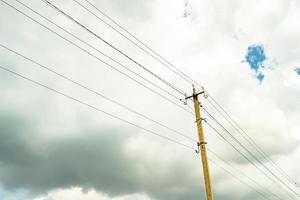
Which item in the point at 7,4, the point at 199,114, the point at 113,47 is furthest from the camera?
the point at 199,114

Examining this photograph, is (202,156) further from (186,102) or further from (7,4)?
(7,4)

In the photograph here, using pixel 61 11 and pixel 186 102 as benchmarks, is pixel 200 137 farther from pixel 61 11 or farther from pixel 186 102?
pixel 61 11

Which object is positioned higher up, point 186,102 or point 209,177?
point 186,102

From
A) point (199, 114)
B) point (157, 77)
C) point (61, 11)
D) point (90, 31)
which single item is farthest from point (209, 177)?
point (61, 11)

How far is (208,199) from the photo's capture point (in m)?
23.3

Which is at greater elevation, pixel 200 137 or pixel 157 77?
pixel 157 77

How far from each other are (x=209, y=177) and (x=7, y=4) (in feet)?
49.3

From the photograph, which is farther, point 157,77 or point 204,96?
point 204,96

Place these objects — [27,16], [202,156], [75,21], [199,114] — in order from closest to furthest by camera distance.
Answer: [27,16]
[75,21]
[202,156]
[199,114]

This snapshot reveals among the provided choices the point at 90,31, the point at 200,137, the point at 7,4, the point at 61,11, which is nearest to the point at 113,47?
the point at 90,31

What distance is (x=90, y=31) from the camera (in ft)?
58.0

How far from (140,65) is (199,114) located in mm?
7345

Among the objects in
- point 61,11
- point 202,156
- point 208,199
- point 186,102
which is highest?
point 186,102

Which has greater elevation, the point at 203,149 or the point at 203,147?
the point at 203,147
